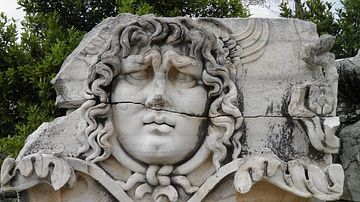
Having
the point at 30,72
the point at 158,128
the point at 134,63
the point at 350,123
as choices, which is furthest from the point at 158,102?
the point at 30,72

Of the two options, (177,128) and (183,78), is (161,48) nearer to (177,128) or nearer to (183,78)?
(183,78)

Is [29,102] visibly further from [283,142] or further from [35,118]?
[283,142]

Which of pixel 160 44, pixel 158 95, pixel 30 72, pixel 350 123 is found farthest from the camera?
pixel 30 72

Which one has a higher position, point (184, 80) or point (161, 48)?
point (161, 48)

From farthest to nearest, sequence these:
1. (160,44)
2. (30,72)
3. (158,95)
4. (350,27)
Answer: (350,27)
(30,72)
(160,44)
(158,95)

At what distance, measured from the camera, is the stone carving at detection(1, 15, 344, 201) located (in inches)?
108

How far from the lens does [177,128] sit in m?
2.77

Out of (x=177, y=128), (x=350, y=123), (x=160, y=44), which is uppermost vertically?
(x=160, y=44)

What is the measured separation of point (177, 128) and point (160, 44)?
49cm

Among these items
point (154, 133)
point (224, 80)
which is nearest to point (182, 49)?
point (224, 80)

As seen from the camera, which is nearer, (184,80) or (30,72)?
(184,80)

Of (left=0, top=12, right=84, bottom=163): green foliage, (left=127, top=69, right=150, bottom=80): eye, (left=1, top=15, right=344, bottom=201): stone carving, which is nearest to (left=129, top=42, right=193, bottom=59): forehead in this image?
(left=1, top=15, right=344, bottom=201): stone carving

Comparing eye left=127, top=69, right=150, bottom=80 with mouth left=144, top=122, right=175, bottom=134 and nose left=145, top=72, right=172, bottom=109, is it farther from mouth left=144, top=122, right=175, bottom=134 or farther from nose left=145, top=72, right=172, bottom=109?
mouth left=144, top=122, right=175, bottom=134

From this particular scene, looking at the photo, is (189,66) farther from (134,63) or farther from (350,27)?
(350,27)
